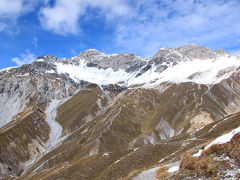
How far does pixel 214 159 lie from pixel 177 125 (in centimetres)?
18016

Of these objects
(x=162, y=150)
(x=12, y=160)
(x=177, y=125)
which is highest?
(x=12, y=160)

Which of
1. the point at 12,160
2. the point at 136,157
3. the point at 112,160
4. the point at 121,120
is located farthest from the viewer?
the point at 121,120

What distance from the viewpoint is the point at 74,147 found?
16738 centimetres

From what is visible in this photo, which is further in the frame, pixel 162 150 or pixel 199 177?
pixel 162 150

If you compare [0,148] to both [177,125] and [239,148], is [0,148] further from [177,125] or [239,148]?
[239,148]

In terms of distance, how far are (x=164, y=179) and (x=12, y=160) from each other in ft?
646

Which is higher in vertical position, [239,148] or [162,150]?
[239,148]

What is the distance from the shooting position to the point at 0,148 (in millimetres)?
187125

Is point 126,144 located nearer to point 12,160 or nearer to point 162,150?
point 162,150

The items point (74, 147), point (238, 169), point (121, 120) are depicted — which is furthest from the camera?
point (121, 120)

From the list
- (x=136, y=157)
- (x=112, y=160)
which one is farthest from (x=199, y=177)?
(x=112, y=160)

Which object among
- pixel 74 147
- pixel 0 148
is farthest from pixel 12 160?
pixel 74 147

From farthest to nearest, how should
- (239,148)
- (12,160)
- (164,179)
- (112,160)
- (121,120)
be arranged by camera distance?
(121,120) < (12,160) < (112,160) < (164,179) < (239,148)

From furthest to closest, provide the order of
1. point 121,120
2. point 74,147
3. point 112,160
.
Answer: point 121,120 → point 74,147 → point 112,160
